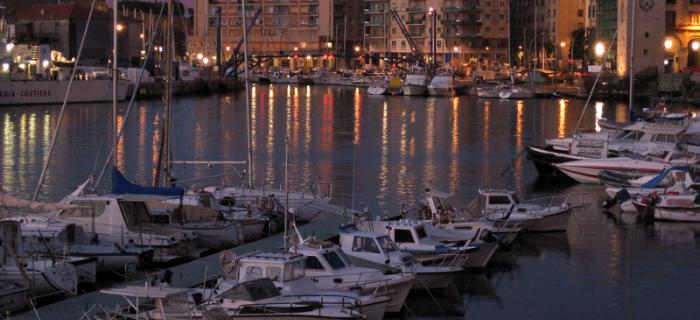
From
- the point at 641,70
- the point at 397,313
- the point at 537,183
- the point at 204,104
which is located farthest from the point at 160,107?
the point at 397,313

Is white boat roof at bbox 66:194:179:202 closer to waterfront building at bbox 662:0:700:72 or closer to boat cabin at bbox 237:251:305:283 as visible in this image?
boat cabin at bbox 237:251:305:283

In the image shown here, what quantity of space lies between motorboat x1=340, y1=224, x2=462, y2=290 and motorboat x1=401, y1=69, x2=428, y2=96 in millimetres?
77866

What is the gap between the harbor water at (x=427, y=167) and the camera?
Result: 796 inches

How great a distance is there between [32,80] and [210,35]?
200 feet

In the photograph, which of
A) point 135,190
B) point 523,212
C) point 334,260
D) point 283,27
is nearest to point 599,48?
point 283,27

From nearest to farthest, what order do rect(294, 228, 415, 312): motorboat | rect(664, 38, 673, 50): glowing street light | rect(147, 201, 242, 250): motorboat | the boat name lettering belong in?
rect(294, 228, 415, 312): motorboat
rect(147, 201, 242, 250): motorboat
the boat name lettering
rect(664, 38, 673, 50): glowing street light

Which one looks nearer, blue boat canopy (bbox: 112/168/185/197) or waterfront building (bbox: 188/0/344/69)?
blue boat canopy (bbox: 112/168/185/197)

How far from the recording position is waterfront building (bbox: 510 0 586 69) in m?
109

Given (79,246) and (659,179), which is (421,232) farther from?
(659,179)

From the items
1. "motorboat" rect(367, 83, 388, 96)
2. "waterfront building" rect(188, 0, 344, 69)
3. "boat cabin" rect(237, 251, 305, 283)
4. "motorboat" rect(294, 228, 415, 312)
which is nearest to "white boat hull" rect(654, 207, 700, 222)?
"motorboat" rect(294, 228, 415, 312)

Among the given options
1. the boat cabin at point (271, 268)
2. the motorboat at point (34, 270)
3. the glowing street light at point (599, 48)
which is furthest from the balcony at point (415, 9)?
the boat cabin at point (271, 268)

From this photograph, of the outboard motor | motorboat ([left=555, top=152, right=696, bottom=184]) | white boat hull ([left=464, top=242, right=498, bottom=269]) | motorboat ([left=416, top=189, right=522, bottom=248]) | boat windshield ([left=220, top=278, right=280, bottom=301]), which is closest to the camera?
boat windshield ([left=220, top=278, right=280, bottom=301])

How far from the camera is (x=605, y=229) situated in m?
26.6

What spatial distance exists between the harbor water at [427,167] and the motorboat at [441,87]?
9.09 metres
